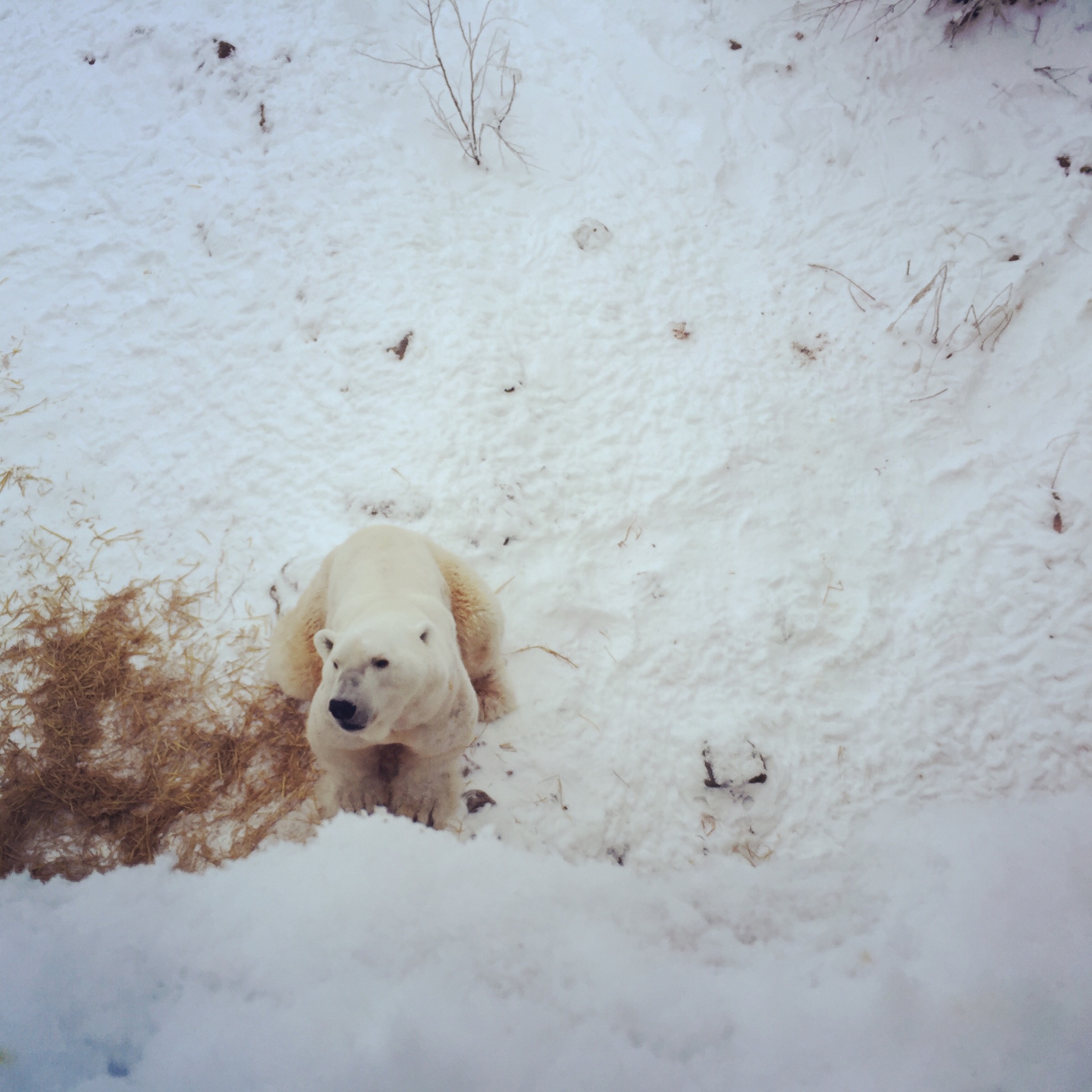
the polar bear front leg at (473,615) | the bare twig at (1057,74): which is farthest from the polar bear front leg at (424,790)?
the bare twig at (1057,74)

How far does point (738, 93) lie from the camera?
443 cm

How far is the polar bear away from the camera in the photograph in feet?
6.86

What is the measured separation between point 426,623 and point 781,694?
1.98 m

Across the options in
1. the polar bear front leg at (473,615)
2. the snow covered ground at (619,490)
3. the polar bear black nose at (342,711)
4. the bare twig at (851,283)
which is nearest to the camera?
the polar bear black nose at (342,711)

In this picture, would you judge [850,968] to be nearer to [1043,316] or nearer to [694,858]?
[694,858]

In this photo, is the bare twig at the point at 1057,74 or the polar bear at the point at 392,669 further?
the bare twig at the point at 1057,74

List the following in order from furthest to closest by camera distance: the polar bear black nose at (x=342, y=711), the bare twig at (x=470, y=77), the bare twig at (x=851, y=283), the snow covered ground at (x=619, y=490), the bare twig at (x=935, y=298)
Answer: the bare twig at (x=470, y=77) < the bare twig at (x=851, y=283) < the bare twig at (x=935, y=298) < the snow covered ground at (x=619, y=490) < the polar bear black nose at (x=342, y=711)

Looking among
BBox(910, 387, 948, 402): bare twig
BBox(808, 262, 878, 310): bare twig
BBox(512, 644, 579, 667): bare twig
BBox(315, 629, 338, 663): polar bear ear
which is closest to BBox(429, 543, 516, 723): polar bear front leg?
BBox(512, 644, 579, 667): bare twig

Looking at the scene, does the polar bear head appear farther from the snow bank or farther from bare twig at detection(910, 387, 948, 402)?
bare twig at detection(910, 387, 948, 402)

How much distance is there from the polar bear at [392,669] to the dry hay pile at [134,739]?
1.15ft

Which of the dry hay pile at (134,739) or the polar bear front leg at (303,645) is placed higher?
the polar bear front leg at (303,645)

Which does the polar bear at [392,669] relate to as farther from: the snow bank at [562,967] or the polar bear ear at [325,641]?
the snow bank at [562,967]

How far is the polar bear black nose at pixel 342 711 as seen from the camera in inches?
76.8

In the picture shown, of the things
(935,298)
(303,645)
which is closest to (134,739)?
(303,645)
